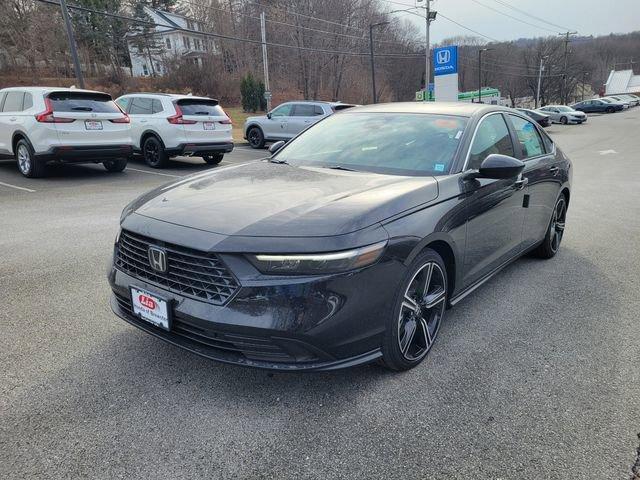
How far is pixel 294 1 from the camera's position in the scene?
167 feet

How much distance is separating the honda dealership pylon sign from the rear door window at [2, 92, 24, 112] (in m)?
24.2

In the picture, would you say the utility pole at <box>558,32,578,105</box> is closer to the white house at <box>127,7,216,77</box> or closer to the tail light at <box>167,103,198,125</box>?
the white house at <box>127,7,216,77</box>

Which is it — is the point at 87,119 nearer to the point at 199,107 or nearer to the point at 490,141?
the point at 199,107

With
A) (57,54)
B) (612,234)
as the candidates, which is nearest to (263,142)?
(612,234)

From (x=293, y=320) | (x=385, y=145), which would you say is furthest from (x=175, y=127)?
(x=293, y=320)

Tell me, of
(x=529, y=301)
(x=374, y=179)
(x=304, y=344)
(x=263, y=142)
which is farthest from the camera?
(x=263, y=142)

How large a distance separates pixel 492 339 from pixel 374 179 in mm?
1408

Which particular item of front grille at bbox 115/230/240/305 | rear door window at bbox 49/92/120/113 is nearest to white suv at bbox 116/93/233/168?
rear door window at bbox 49/92/120/113

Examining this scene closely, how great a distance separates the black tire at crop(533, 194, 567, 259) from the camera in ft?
16.3

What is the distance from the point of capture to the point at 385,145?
3613 mm

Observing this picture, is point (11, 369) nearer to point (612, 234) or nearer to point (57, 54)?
point (612, 234)

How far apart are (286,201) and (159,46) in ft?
199

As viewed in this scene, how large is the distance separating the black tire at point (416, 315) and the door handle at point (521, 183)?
4.19 feet

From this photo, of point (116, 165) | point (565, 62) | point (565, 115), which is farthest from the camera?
point (565, 62)
